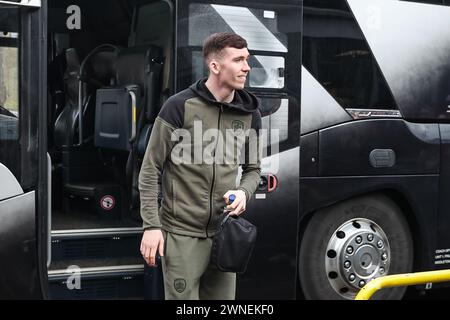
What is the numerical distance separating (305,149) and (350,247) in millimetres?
839

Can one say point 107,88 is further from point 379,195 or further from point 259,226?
point 379,195

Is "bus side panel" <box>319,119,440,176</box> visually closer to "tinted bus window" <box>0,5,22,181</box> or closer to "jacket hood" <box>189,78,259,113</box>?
"jacket hood" <box>189,78,259,113</box>

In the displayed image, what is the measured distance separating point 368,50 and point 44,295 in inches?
111

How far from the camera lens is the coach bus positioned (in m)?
4.87

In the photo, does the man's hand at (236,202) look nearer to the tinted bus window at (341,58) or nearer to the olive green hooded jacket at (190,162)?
the olive green hooded jacket at (190,162)

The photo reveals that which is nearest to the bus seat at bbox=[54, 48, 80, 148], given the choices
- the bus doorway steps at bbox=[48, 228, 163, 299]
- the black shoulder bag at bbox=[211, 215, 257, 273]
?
the bus doorway steps at bbox=[48, 228, 163, 299]

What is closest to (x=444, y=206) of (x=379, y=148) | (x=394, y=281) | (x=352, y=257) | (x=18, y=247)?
(x=379, y=148)

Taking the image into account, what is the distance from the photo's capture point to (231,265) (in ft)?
11.0

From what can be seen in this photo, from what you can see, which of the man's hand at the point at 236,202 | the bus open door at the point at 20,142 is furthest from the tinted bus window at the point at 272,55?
the man's hand at the point at 236,202

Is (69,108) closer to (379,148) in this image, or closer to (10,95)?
(10,95)

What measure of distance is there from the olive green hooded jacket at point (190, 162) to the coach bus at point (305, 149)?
38.5 inches

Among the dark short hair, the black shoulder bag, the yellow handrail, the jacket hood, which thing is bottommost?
the yellow handrail

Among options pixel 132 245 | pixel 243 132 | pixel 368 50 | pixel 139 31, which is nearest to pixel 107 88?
pixel 139 31

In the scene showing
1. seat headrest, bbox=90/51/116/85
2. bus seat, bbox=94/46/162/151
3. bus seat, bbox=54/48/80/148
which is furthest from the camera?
bus seat, bbox=54/48/80/148
